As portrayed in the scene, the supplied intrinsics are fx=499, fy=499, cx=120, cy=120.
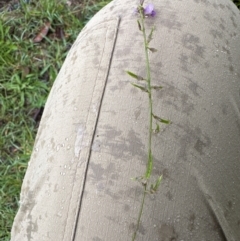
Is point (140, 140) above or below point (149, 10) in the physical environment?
below

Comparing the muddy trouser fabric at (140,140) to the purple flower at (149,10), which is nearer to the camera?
the muddy trouser fabric at (140,140)

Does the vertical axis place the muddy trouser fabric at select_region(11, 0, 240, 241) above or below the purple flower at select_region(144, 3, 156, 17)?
below

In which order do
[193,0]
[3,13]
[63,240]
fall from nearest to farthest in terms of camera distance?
[63,240] → [193,0] → [3,13]

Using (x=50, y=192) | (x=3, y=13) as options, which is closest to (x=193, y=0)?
(x=50, y=192)

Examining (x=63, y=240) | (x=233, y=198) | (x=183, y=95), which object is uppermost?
(x=183, y=95)

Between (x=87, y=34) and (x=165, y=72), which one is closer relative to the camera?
(x=165, y=72)

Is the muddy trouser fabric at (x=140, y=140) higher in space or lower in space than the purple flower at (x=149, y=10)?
lower

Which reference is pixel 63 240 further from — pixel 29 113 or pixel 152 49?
pixel 29 113

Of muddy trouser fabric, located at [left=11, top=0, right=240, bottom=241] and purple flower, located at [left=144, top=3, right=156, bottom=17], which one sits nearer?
muddy trouser fabric, located at [left=11, top=0, right=240, bottom=241]
